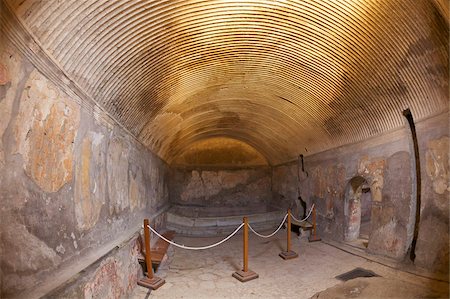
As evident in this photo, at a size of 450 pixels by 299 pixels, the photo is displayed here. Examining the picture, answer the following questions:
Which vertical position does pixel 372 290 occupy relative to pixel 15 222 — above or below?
below

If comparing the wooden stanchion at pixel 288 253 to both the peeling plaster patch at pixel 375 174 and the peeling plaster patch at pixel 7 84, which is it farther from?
the peeling plaster patch at pixel 7 84

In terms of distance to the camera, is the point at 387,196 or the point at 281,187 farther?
the point at 281,187

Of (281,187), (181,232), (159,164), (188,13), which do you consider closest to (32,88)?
(188,13)

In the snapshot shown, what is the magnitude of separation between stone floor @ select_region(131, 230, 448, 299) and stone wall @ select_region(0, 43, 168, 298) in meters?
1.87

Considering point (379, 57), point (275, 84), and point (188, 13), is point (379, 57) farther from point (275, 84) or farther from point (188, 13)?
point (188, 13)

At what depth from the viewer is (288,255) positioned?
25.0 feet

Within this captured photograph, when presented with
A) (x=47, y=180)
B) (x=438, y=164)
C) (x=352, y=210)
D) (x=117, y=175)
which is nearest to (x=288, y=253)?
(x=352, y=210)

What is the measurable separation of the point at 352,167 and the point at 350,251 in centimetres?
208

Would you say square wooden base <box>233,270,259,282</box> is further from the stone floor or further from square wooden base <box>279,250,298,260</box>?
square wooden base <box>279,250,298,260</box>

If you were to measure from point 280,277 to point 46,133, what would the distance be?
506 centimetres

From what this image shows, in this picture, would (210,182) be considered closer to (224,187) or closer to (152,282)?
(224,187)

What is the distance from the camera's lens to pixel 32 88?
304cm

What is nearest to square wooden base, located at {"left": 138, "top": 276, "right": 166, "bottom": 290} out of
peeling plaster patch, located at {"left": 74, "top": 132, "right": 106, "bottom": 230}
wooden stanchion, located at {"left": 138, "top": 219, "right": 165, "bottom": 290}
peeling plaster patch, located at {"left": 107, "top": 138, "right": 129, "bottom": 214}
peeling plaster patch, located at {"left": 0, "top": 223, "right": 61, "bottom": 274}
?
wooden stanchion, located at {"left": 138, "top": 219, "right": 165, "bottom": 290}

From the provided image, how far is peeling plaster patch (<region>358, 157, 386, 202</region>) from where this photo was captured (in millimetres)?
6914
